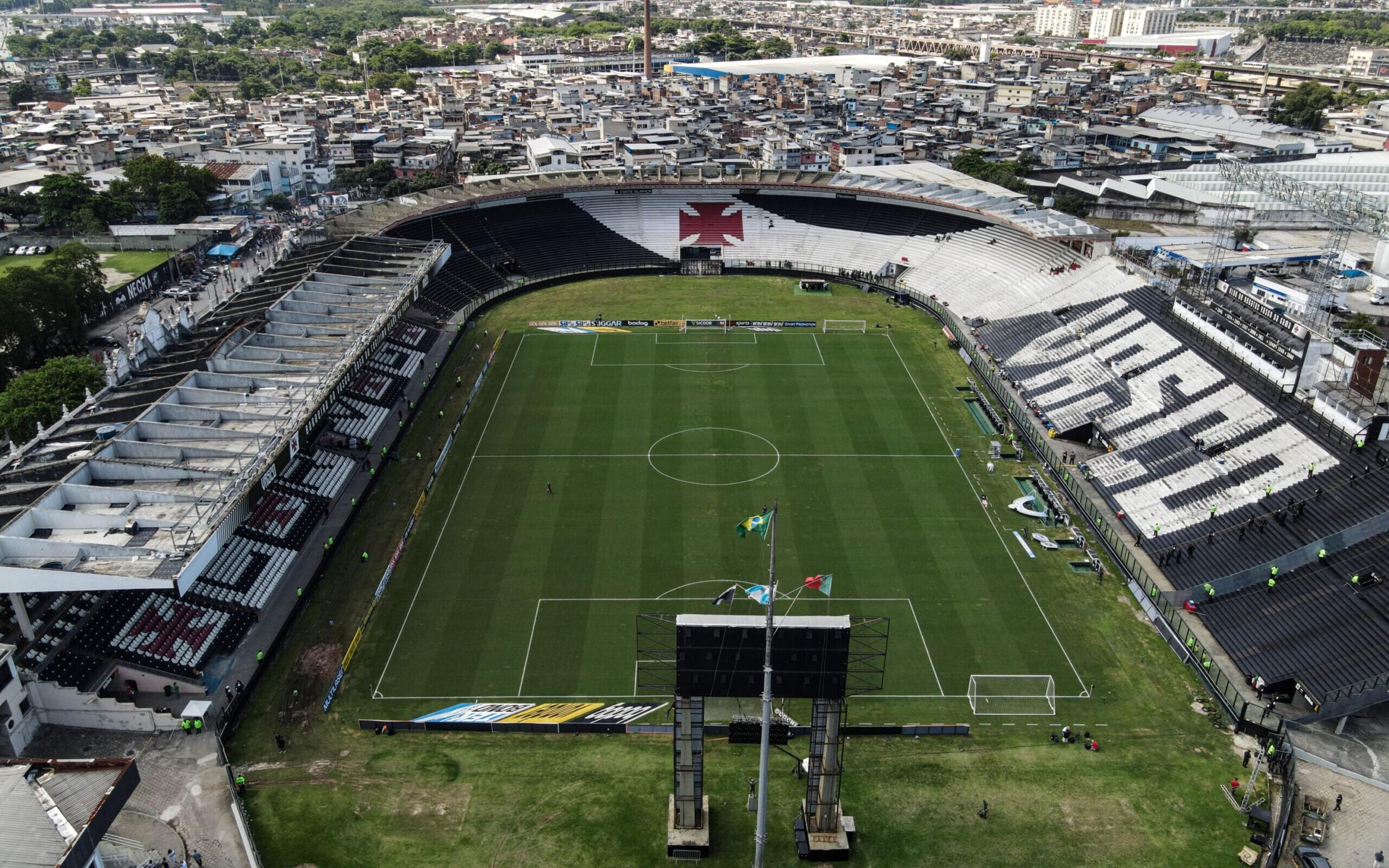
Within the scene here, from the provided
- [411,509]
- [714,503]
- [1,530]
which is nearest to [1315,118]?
[714,503]

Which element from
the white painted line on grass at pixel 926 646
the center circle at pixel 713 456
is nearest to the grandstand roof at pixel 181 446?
the center circle at pixel 713 456

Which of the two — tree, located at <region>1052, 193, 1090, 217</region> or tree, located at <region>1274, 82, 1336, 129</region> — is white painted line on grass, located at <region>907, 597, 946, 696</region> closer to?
tree, located at <region>1052, 193, 1090, 217</region>

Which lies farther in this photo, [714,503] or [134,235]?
[134,235]

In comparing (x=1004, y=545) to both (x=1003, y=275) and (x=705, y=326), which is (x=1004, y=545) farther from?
(x=1003, y=275)

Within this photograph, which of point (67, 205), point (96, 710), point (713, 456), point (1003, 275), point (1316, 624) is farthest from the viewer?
point (67, 205)

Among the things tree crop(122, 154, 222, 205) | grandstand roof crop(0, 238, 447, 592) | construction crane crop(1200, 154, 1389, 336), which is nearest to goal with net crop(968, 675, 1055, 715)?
construction crane crop(1200, 154, 1389, 336)

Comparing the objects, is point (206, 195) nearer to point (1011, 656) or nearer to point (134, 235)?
point (134, 235)

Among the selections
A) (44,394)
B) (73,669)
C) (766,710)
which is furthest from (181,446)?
(766,710)
